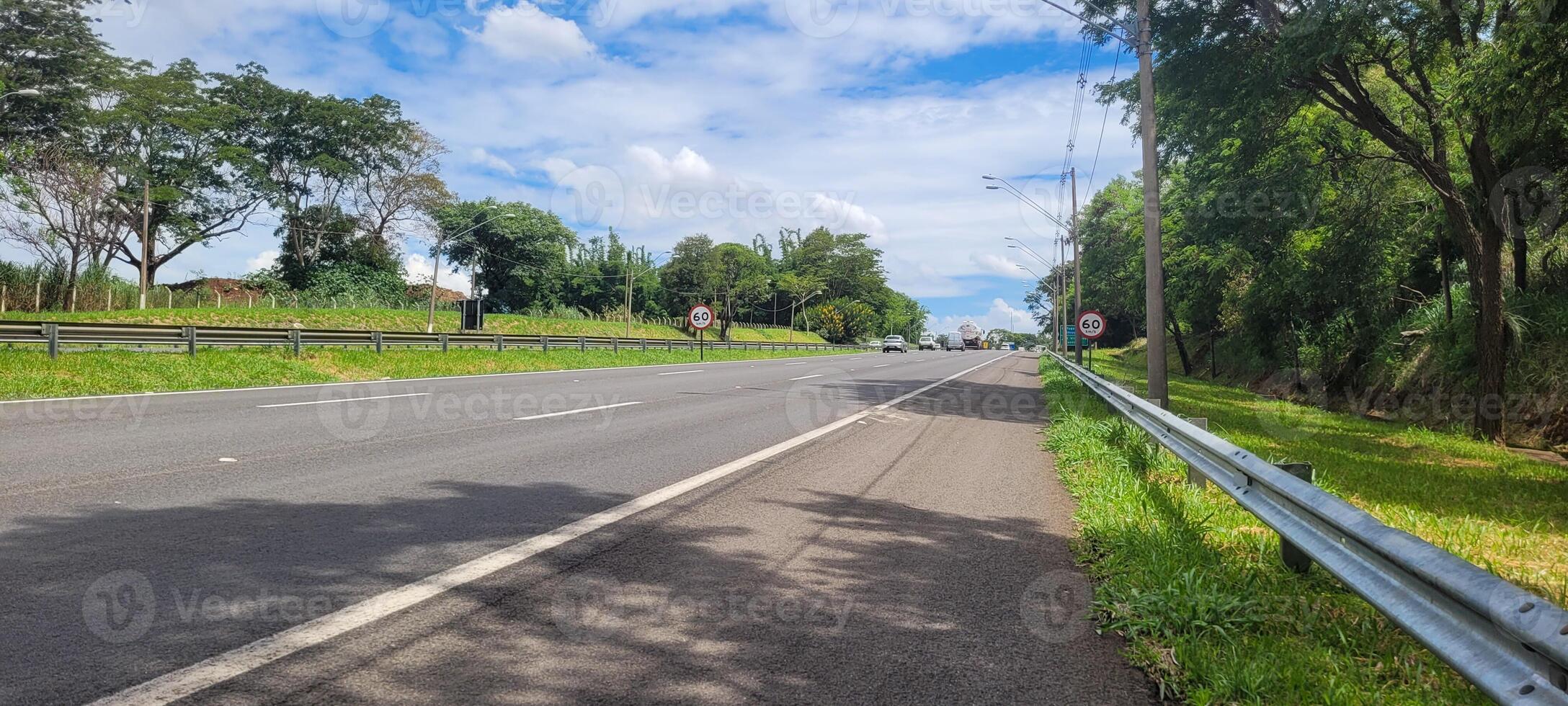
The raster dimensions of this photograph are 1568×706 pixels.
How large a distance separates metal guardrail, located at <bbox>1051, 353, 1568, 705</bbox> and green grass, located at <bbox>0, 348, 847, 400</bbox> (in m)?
16.7

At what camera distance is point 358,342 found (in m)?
23.7

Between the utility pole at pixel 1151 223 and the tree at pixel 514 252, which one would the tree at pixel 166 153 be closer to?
the tree at pixel 514 252

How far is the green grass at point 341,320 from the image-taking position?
1304 inches

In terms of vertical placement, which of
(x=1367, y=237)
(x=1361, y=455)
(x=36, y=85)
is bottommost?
(x=1361, y=455)

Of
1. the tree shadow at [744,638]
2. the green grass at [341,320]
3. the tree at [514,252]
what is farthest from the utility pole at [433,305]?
the tree shadow at [744,638]

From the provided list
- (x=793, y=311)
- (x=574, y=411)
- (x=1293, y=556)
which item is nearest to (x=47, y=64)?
(x=574, y=411)

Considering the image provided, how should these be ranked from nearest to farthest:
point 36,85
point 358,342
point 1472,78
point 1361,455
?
point 1472,78, point 1361,455, point 358,342, point 36,85

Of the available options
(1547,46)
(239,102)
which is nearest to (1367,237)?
(1547,46)

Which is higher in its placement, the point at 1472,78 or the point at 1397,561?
the point at 1472,78

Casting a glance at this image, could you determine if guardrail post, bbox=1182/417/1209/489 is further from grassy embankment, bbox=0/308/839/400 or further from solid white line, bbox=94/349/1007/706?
grassy embankment, bbox=0/308/839/400

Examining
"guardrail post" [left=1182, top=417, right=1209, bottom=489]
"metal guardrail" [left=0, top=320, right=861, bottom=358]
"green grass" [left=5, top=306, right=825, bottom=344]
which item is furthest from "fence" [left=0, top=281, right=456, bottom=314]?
"guardrail post" [left=1182, top=417, right=1209, bottom=489]

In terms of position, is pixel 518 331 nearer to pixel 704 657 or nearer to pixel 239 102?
pixel 239 102

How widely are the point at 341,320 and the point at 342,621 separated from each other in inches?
1666

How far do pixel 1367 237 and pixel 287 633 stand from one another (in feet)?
65.8
